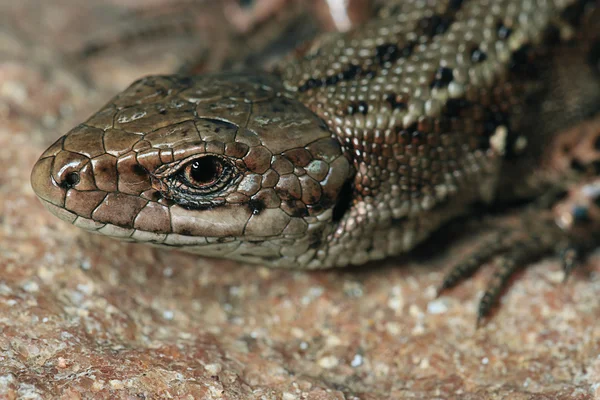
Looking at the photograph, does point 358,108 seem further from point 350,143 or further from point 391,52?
point 391,52

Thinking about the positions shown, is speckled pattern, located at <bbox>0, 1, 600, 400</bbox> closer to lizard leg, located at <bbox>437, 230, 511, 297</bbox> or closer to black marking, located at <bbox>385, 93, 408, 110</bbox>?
lizard leg, located at <bbox>437, 230, 511, 297</bbox>

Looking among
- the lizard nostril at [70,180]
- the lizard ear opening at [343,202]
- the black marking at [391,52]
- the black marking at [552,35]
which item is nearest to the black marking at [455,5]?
the black marking at [391,52]

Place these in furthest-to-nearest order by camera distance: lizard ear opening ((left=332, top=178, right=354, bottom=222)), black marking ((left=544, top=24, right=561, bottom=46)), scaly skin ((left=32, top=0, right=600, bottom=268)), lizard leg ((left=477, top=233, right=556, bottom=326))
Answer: black marking ((left=544, top=24, right=561, bottom=46)), lizard leg ((left=477, top=233, right=556, bottom=326)), lizard ear opening ((left=332, top=178, right=354, bottom=222)), scaly skin ((left=32, top=0, right=600, bottom=268))

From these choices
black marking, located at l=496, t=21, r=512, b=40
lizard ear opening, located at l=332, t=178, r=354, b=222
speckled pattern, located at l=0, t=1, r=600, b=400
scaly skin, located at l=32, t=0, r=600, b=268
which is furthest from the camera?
black marking, located at l=496, t=21, r=512, b=40

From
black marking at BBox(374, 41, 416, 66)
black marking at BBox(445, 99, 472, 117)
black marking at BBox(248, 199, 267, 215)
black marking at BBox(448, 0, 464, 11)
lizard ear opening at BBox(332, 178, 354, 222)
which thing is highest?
black marking at BBox(448, 0, 464, 11)

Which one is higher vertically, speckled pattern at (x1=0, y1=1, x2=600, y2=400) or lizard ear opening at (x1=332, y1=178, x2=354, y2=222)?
lizard ear opening at (x1=332, y1=178, x2=354, y2=222)

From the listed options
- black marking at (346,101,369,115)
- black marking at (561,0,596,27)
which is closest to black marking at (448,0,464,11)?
black marking at (561,0,596,27)

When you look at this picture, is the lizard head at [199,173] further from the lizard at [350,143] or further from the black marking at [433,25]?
the black marking at [433,25]
